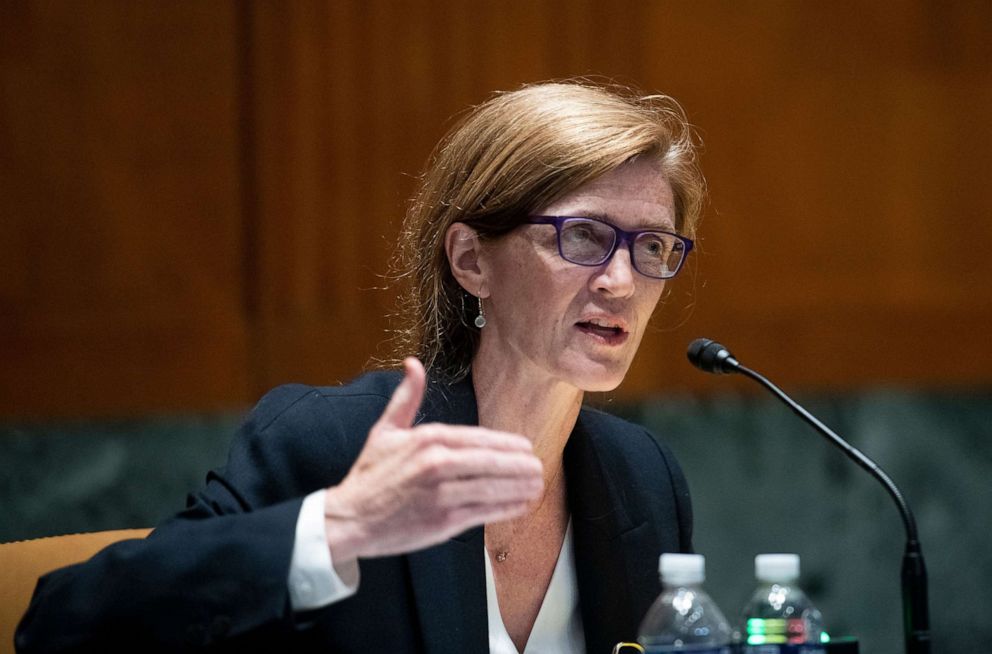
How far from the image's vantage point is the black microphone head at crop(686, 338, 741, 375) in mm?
1701

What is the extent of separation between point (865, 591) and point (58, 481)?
216 centimetres

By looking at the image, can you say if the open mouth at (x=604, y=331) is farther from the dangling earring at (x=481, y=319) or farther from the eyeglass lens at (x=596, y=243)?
the dangling earring at (x=481, y=319)

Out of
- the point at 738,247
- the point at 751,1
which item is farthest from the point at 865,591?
the point at 751,1

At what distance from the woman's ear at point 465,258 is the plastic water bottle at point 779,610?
712 millimetres

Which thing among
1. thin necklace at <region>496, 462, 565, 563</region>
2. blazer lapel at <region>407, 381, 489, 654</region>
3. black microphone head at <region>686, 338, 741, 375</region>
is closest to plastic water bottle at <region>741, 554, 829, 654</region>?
black microphone head at <region>686, 338, 741, 375</region>

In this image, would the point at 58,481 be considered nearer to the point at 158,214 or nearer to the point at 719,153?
the point at 158,214

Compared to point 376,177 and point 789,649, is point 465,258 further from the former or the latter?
point 376,177

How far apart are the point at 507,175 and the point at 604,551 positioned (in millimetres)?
606

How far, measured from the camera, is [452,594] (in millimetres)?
1732

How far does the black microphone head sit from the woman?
17 centimetres

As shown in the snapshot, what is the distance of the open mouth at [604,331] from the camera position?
6.15ft

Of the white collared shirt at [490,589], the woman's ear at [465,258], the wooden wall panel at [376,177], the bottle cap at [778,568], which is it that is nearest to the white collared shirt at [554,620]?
the white collared shirt at [490,589]

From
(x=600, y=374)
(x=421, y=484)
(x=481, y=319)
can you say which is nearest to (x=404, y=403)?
(x=421, y=484)

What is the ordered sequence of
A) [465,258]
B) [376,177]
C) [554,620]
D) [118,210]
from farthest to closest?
[376,177] < [118,210] < [465,258] < [554,620]
